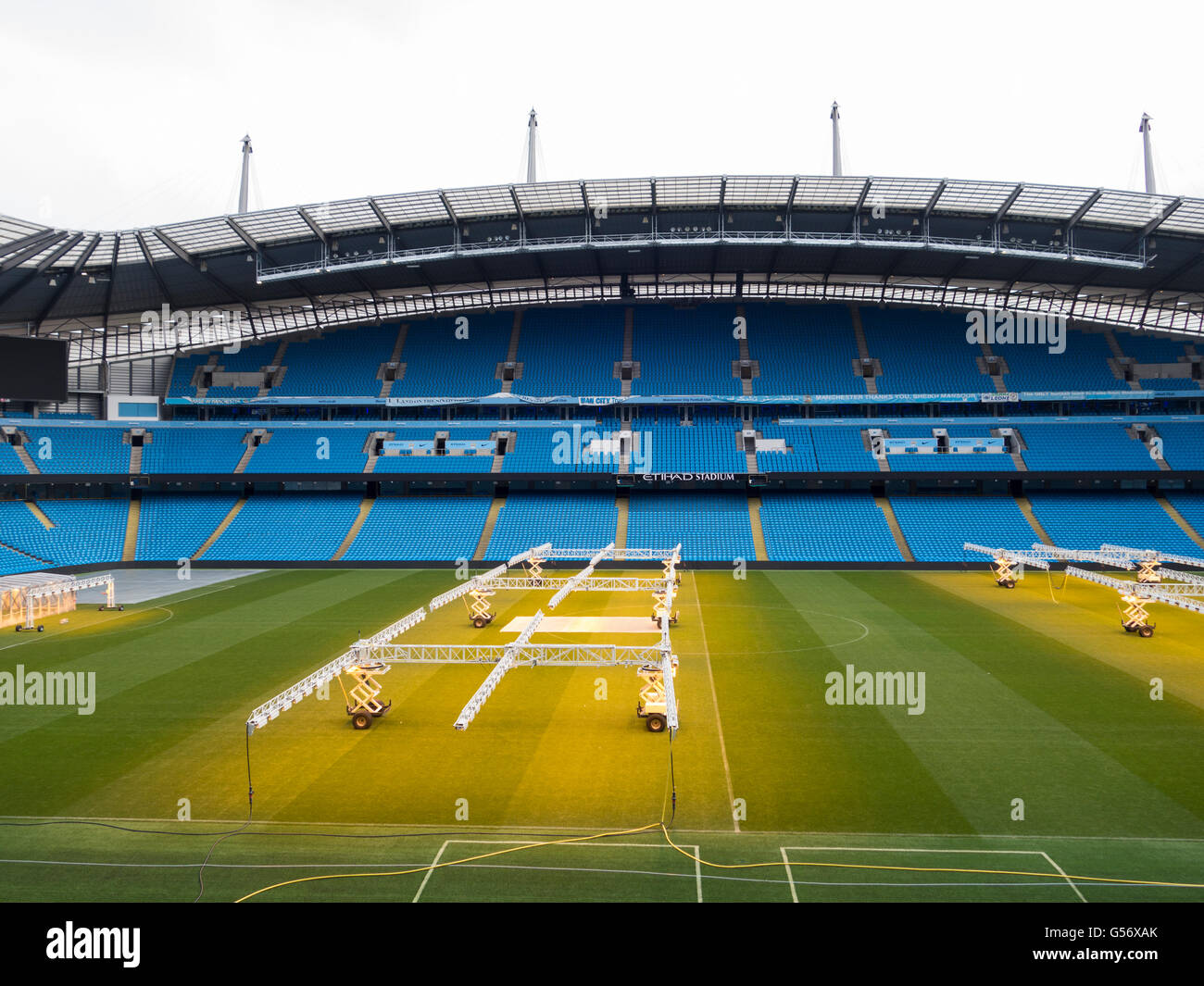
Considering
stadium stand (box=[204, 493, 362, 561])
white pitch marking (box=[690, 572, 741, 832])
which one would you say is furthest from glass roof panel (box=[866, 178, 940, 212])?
stadium stand (box=[204, 493, 362, 561])

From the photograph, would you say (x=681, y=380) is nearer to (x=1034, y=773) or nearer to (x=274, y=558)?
(x=274, y=558)

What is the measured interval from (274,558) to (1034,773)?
50.9 m

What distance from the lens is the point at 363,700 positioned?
2055cm

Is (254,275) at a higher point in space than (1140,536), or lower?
higher

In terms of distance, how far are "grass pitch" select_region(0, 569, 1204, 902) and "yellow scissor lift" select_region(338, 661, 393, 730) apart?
1.58 feet

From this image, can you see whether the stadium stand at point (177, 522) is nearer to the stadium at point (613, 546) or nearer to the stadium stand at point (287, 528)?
the stadium at point (613, 546)

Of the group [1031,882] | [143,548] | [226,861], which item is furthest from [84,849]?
[143,548]

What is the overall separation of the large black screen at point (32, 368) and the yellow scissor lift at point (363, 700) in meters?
24.6

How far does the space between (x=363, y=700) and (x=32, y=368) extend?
26.6m

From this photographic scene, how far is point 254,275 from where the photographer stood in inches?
2137

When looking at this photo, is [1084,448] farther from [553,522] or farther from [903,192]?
[553,522]

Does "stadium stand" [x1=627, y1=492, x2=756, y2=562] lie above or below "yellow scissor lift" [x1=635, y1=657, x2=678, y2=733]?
above

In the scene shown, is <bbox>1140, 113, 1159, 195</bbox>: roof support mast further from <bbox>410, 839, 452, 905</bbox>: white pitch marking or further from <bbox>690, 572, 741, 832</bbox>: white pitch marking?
<bbox>410, 839, 452, 905</bbox>: white pitch marking

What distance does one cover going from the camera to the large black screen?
33.5m
